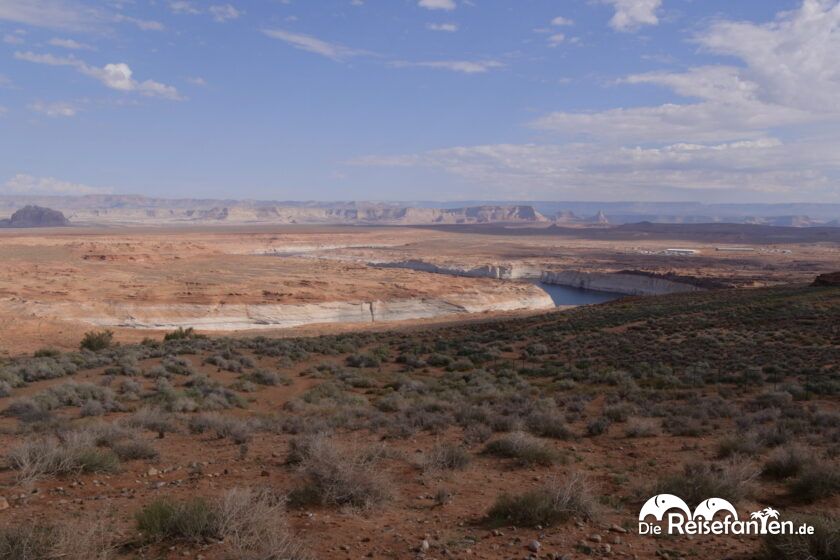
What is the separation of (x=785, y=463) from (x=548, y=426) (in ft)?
12.2

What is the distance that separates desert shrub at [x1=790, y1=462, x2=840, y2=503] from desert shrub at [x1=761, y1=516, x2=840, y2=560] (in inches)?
82.9

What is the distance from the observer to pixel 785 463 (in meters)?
7.75

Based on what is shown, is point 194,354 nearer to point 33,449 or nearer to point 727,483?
point 33,449

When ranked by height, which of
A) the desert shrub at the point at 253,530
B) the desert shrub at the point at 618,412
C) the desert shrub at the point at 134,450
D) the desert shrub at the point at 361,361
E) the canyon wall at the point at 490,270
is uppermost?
the desert shrub at the point at 253,530

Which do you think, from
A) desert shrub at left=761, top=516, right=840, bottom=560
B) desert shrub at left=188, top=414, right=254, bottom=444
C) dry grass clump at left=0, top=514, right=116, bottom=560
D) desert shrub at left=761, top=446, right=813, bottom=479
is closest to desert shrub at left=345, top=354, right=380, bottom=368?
desert shrub at left=188, top=414, right=254, bottom=444

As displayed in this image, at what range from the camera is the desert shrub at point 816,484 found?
686 cm

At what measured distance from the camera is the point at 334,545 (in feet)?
17.8

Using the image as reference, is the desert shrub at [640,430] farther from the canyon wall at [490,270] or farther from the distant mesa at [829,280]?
the canyon wall at [490,270]

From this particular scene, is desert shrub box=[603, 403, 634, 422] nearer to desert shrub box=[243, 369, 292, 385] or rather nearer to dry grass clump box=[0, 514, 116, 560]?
dry grass clump box=[0, 514, 116, 560]

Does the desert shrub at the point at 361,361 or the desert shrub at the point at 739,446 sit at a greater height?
the desert shrub at the point at 739,446

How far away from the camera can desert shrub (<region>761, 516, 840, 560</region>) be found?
464 cm

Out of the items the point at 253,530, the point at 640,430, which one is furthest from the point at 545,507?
the point at 640,430

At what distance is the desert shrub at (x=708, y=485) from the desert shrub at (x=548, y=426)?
3265mm

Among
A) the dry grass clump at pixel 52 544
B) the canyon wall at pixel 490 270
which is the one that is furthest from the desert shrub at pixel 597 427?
the canyon wall at pixel 490 270
